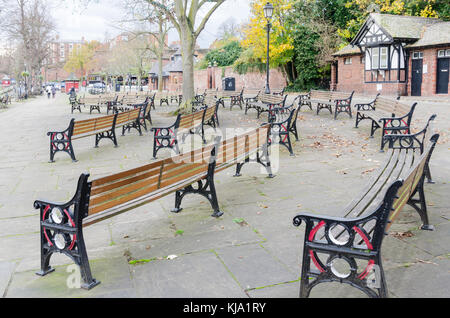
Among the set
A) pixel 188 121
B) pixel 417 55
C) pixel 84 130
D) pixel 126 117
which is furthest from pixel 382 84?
pixel 84 130

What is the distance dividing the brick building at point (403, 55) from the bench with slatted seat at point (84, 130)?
20.4m

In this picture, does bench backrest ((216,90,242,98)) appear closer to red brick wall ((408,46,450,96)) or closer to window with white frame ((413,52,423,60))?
red brick wall ((408,46,450,96))

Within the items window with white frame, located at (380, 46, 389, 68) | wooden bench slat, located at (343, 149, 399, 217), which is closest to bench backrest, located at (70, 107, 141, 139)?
wooden bench slat, located at (343, 149, 399, 217)

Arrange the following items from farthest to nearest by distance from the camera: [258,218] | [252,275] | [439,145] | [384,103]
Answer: [384,103], [439,145], [258,218], [252,275]

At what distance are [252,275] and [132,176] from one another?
144cm

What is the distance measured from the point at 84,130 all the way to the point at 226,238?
6210 millimetres

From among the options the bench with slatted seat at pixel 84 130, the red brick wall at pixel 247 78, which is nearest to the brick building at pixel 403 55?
the red brick wall at pixel 247 78

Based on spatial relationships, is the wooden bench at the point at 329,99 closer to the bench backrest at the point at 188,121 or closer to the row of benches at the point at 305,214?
the bench backrest at the point at 188,121

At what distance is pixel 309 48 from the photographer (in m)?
35.0

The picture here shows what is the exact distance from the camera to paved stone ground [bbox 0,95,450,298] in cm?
322

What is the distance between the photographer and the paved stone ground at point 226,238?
3.22m

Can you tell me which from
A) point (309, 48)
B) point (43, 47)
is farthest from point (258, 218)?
point (43, 47)
